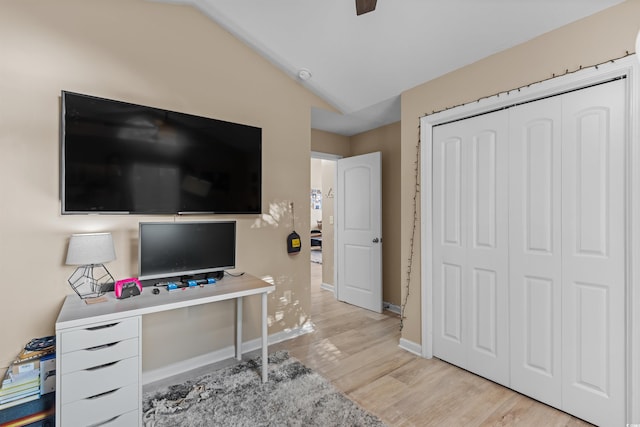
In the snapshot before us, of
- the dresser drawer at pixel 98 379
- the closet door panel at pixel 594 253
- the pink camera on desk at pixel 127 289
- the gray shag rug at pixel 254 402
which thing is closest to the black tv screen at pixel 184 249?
the pink camera on desk at pixel 127 289

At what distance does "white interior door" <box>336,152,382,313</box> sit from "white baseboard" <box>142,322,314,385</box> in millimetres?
1178

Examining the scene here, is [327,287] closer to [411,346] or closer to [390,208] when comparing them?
[390,208]

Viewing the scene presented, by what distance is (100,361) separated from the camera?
1614mm

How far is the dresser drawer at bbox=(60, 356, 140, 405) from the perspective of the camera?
1.53 meters

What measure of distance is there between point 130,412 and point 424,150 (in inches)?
112

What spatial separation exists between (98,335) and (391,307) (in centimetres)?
324

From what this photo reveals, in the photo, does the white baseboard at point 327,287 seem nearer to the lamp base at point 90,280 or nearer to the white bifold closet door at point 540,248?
the white bifold closet door at point 540,248

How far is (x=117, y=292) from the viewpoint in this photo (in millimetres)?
1918

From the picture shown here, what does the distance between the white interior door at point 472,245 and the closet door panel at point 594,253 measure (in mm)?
381

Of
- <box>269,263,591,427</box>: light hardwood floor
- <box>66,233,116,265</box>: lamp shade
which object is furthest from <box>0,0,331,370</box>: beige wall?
<box>269,263,591,427</box>: light hardwood floor

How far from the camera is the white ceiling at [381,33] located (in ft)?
6.58

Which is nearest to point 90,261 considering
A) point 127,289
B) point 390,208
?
point 127,289

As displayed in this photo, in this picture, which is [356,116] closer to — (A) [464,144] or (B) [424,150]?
(B) [424,150]

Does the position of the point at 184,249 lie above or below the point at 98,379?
above
